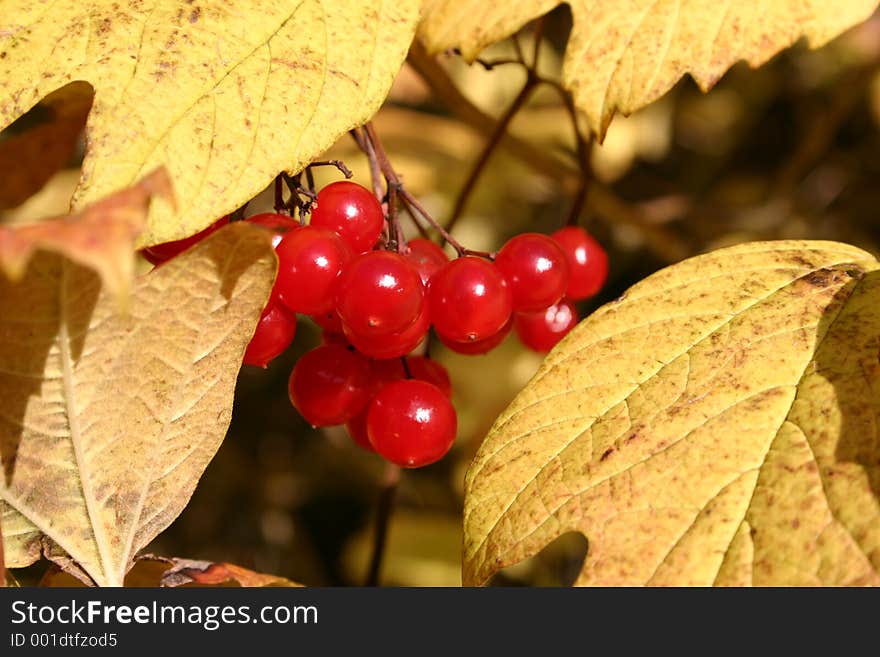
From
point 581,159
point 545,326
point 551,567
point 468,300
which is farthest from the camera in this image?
point 551,567

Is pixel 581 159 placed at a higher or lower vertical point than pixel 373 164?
higher

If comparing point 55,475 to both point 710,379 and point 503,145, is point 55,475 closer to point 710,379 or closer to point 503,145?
point 710,379

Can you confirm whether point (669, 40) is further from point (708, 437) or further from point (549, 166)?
point (549, 166)

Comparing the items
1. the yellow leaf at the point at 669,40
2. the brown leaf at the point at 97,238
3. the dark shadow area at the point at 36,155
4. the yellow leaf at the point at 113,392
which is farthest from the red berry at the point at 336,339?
the dark shadow area at the point at 36,155

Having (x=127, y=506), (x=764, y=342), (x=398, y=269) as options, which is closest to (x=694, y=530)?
(x=764, y=342)

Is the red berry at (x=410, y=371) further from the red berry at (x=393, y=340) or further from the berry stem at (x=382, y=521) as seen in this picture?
the berry stem at (x=382, y=521)

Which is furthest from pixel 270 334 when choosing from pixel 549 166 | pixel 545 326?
pixel 549 166

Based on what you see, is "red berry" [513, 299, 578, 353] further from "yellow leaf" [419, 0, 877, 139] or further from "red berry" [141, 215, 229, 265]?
"red berry" [141, 215, 229, 265]
